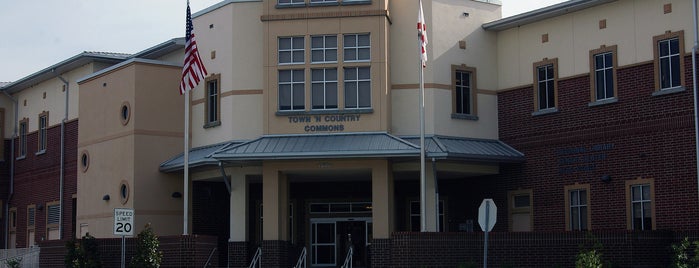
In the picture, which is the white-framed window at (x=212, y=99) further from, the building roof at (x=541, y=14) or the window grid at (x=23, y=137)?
the window grid at (x=23, y=137)

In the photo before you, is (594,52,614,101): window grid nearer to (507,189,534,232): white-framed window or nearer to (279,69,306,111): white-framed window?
(507,189,534,232): white-framed window

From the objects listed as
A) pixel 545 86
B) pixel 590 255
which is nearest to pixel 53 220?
pixel 545 86

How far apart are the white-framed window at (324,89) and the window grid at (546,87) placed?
692 cm

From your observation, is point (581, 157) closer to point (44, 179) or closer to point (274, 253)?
point (274, 253)

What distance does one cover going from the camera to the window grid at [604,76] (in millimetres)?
33938


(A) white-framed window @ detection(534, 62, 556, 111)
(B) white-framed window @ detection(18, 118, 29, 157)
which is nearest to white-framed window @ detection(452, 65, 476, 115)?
(A) white-framed window @ detection(534, 62, 556, 111)

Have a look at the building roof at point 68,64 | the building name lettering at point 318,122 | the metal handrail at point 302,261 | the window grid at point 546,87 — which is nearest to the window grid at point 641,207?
the window grid at point 546,87

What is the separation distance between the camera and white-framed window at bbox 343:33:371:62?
3597cm

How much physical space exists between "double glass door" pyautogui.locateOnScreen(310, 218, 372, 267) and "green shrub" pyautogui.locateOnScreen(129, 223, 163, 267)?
8.14 m

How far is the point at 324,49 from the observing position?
3619cm

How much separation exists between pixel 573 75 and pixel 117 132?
665 inches

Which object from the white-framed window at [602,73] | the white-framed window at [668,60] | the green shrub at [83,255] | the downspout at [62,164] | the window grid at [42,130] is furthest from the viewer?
the window grid at [42,130]

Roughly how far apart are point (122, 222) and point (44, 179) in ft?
68.8

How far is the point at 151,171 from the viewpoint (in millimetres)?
39312
